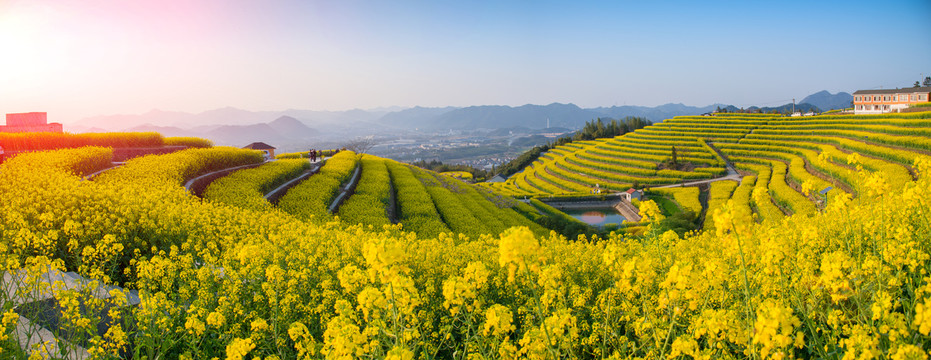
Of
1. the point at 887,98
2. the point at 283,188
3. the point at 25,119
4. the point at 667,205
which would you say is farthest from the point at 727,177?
the point at 25,119

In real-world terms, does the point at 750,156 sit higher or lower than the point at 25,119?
lower

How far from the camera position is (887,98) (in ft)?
173

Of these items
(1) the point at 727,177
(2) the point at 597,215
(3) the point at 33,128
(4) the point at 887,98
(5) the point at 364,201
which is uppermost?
(4) the point at 887,98

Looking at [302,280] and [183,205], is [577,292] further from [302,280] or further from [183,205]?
[183,205]

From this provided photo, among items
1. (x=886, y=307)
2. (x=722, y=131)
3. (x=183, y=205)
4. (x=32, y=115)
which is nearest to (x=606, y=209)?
(x=722, y=131)

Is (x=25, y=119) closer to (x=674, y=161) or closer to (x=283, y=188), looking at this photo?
(x=283, y=188)

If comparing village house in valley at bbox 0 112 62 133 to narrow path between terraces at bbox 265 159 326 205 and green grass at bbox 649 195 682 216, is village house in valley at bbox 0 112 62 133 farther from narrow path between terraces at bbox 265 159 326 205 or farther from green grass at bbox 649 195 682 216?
green grass at bbox 649 195 682 216

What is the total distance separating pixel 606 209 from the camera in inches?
1398

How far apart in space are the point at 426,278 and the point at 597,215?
30247mm

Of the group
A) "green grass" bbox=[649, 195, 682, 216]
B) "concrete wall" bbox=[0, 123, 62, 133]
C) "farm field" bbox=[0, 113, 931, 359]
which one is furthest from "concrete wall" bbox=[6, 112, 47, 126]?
"green grass" bbox=[649, 195, 682, 216]

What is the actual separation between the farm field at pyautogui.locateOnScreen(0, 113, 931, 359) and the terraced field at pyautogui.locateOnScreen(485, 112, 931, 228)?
18193 mm

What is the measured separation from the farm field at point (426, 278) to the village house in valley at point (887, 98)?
55968mm

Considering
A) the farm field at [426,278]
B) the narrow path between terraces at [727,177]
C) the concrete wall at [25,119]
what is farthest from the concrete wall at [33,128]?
the narrow path between terraces at [727,177]

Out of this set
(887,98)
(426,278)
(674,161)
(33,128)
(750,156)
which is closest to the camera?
(426,278)
